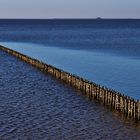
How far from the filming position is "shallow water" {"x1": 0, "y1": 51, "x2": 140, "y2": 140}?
33.9 meters

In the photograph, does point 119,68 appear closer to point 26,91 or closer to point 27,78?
point 27,78

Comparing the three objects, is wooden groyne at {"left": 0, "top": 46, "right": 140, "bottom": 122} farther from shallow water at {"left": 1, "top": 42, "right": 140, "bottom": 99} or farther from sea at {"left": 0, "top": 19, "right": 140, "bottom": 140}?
shallow water at {"left": 1, "top": 42, "right": 140, "bottom": 99}

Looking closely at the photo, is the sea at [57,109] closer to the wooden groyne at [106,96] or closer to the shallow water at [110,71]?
the shallow water at [110,71]

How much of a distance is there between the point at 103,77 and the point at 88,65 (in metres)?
15.8

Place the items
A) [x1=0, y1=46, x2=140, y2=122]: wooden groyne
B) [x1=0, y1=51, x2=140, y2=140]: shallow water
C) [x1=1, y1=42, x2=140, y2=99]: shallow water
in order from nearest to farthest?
1. [x1=0, y1=51, x2=140, y2=140]: shallow water
2. [x1=0, y1=46, x2=140, y2=122]: wooden groyne
3. [x1=1, y1=42, x2=140, y2=99]: shallow water

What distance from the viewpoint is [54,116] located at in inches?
1556

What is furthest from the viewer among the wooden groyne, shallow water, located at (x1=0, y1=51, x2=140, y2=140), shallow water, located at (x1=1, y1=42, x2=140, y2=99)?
shallow water, located at (x1=1, y1=42, x2=140, y2=99)

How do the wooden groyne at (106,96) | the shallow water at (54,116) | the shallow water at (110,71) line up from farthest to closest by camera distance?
the shallow water at (110,71), the wooden groyne at (106,96), the shallow water at (54,116)

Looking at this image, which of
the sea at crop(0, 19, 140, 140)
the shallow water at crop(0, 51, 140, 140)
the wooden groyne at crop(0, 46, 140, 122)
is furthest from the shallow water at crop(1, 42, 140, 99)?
the shallow water at crop(0, 51, 140, 140)

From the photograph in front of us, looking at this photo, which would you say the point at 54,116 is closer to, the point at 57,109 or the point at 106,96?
the point at 57,109

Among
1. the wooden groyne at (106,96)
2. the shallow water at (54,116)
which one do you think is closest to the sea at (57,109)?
the shallow water at (54,116)

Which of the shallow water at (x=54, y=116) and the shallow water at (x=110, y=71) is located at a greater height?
the shallow water at (x=110, y=71)

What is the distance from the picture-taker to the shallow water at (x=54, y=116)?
111 feet

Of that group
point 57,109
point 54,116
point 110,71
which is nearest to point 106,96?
point 57,109
